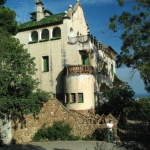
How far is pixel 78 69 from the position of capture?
24.6 m

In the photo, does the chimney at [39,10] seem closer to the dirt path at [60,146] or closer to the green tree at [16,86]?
the green tree at [16,86]

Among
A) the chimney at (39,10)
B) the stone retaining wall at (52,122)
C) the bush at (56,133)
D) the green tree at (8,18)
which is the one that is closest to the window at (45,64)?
the chimney at (39,10)

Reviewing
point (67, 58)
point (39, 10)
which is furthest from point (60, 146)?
point (39, 10)

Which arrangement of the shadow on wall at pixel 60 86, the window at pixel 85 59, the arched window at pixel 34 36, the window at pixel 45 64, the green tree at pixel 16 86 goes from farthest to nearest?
the arched window at pixel 34 36
the window at pixel 45 64
the window at pixel 85 59
the shadow on wall at pixel 60 86
the green tree at pixel 16 86

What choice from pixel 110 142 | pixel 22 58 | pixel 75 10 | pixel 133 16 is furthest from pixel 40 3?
pixel 110 142

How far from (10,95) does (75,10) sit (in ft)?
55.2

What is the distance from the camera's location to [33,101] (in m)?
16.6

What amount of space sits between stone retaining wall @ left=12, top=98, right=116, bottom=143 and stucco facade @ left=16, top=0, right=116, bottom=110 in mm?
5438

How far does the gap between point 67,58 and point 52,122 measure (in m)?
9.62

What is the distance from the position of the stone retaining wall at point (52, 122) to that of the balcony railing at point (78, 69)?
611cm

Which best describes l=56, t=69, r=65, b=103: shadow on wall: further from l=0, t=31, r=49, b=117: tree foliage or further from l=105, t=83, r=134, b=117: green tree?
l=0, t=31, r=49, b=117: tree foliage

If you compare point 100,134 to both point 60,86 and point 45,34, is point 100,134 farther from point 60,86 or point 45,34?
point 45,34

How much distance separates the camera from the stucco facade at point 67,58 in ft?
80.8

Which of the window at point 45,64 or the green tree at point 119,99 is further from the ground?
the window at point 45,64
